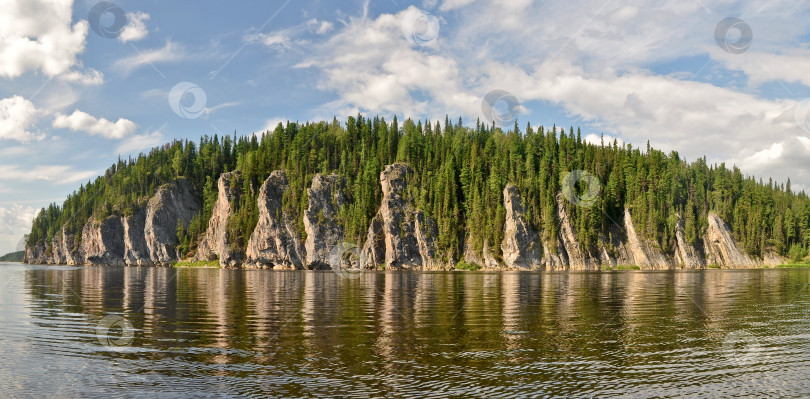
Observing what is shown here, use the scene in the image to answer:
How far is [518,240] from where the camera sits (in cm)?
17175

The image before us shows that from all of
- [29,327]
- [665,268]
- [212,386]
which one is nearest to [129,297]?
[29,327]

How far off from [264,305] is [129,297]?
66.1 feet

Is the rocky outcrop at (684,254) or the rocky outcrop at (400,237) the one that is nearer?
the rocky outcrop at (684,254)

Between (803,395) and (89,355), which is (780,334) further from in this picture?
(89,355)

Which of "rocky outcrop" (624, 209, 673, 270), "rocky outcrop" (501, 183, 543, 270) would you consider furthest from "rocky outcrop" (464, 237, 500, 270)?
"rocky outcrop" (624, 209, 673, 270)

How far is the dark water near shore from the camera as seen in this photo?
19.5 m

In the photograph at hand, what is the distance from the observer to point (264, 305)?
1932 inches

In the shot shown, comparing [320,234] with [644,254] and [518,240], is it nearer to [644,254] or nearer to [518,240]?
[518,240]

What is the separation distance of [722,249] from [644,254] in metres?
36.4

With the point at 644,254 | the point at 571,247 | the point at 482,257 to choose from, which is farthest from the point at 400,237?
the point at 644,254

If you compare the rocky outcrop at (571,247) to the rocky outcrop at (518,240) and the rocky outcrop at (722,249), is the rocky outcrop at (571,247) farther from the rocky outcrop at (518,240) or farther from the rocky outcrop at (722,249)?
the rocky outcrop at (722,249)

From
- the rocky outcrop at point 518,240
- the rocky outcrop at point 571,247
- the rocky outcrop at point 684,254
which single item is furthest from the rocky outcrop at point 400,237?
the rocky outcrop at point 684,254

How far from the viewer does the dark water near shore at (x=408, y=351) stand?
1953 centimetres

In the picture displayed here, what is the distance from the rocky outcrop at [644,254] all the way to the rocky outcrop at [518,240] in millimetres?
33264
